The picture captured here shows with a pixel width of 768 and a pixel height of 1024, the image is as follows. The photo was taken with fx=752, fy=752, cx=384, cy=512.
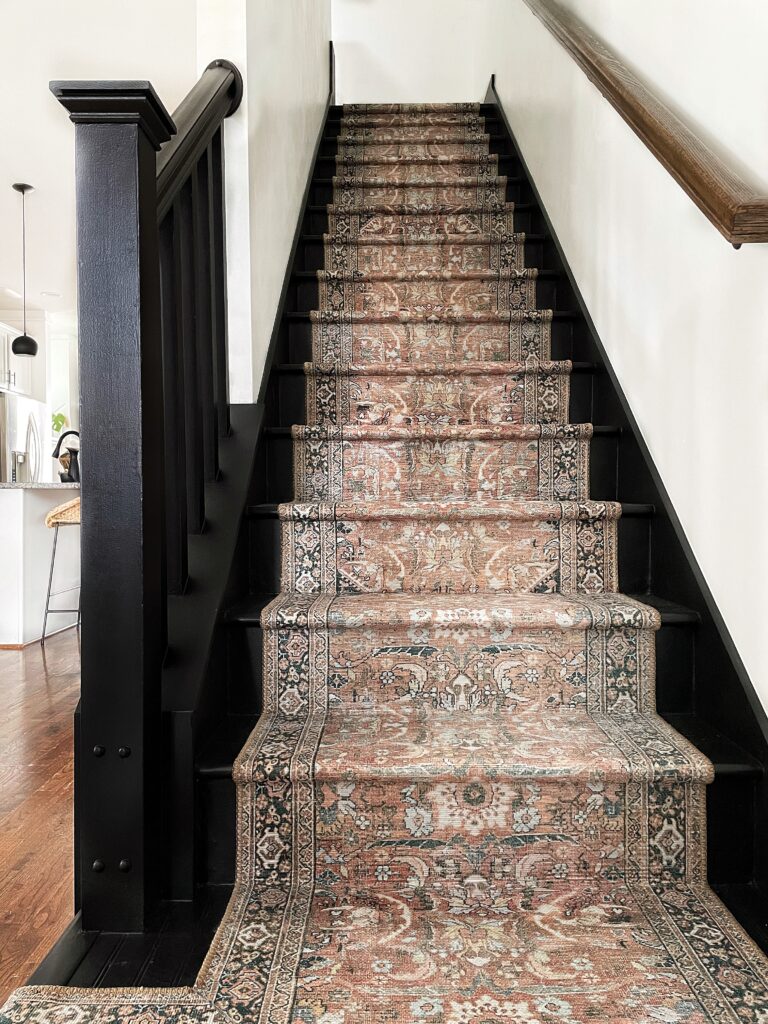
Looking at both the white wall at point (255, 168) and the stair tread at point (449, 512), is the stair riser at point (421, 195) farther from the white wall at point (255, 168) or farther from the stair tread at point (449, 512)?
the stair tread at point (449, 512)

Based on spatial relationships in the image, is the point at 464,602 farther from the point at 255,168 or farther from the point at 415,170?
the point at 415,170

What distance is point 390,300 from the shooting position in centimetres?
240

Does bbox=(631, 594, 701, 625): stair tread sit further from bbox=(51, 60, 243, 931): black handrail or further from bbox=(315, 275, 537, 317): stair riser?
bbox=(315, 275, 537, 317): stair riser

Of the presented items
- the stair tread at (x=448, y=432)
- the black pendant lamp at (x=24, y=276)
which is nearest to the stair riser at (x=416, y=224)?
the stair tread at (x=448, y=432)

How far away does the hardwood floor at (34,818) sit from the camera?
1.36 m

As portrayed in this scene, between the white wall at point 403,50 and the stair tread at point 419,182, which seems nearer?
the stair tread at point 419,182

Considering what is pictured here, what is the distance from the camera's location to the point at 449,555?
156cm

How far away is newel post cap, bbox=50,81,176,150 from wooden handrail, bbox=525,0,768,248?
754 millimetres

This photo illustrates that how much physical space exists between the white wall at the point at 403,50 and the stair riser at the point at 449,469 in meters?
4.06

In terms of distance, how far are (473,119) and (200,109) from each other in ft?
8.78

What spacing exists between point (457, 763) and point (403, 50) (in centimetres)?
519

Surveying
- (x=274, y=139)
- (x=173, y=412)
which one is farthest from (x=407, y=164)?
(x=173, y=412)

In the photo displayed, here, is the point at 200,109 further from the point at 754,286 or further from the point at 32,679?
the point at 32,679

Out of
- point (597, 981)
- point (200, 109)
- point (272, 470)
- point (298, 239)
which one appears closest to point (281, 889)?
point (597, 981)
